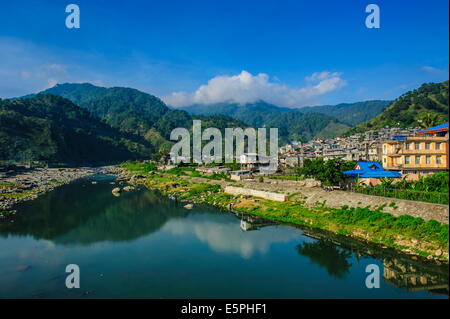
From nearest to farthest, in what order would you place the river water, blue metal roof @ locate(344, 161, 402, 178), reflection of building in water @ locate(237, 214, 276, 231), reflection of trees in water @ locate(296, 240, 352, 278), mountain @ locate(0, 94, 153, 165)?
the river water → reflection of trees in water @ locate(296, 240, 352, 278) → reflection of building in water @ locate(237, 214, 276, 231) → blue metal roof @ locate(344, 161, 402, 178) → mountain @ locate(0, 94, 153, 165)

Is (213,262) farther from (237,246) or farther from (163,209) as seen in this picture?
(163,209)

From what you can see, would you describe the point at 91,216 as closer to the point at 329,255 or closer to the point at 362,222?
the point at 329,255

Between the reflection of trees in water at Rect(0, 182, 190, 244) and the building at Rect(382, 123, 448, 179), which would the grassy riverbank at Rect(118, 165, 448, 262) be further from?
the building at Rect(382, 123, 448, 179)

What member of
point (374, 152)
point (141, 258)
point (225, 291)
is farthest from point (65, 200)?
point (374, 152)

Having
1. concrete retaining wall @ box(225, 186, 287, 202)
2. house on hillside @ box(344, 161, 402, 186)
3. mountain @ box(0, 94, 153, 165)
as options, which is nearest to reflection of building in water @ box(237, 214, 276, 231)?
concrete retaining wall @ box(225, 186, 287, 202)

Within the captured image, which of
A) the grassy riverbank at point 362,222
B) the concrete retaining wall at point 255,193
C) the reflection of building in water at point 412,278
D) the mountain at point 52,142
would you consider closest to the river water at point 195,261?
the reflection of building in water at point 412,278

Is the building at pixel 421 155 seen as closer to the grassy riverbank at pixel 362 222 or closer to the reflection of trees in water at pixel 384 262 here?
the grassy riverbank at pixel 362 222
